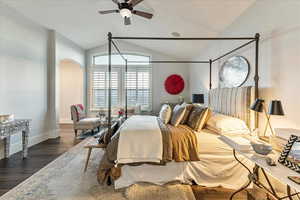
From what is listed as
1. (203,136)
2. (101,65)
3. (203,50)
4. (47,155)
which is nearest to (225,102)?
(203,136)

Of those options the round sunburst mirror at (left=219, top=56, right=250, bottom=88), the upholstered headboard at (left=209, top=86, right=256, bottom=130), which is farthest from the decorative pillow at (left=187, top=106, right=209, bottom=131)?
the round sunburst mirror at (left=219, top=56, right=250, bottom=88)

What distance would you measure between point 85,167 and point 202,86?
4.09 m

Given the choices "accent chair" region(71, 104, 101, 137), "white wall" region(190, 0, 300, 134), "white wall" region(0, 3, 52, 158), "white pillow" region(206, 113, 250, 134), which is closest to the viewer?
"white wall" region(190, 0, 300, 134)

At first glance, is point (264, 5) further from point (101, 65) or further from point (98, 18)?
point (101, 65)

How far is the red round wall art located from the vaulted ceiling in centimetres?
121

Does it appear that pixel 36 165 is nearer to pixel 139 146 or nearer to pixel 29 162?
pixel 29 162

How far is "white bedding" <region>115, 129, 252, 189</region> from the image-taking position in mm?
2262

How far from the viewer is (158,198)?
6.75 ft

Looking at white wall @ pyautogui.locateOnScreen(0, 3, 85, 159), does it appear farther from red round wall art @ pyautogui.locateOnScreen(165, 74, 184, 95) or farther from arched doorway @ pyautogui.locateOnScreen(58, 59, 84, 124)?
red round wall art @ pyautogui.locateOnScreen(165, 74, 184, 95)

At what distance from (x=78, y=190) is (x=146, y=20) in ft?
13.9

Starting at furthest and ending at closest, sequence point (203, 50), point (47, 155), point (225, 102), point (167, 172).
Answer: point (203, 50) → point (47, 155) → point (225, 102) → point (167, 172)

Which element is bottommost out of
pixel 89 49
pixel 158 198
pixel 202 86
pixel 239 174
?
pixel 158 198

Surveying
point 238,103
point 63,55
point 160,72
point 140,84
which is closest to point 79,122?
point 63,55

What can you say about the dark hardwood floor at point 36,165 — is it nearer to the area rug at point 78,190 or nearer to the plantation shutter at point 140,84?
the area rug at point 78,190
